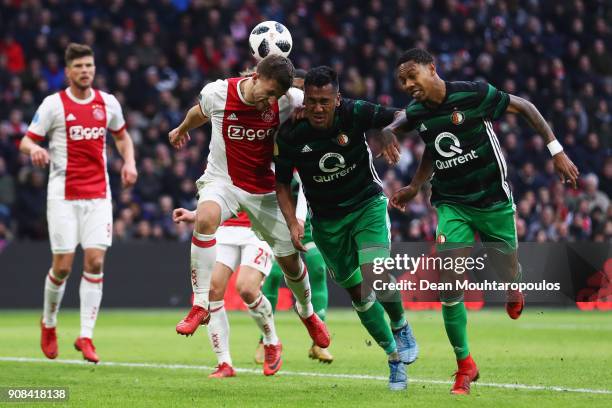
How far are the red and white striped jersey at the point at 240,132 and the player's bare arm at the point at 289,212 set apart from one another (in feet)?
1.14

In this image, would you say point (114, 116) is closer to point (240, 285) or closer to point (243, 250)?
point (243, 250)

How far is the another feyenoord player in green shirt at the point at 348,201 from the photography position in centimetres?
822

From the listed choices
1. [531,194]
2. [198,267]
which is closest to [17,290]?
[531,194]

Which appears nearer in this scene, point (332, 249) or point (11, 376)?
point (332, 249)

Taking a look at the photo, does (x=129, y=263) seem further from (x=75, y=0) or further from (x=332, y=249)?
(x=332, y=249)

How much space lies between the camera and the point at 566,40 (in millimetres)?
24625

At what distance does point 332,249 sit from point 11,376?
9.32 feet

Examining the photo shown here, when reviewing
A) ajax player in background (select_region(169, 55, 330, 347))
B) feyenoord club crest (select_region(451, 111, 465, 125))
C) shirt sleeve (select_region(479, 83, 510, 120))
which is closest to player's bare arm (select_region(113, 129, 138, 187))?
ajax player in background (select_region(169, 55, 330, 347))

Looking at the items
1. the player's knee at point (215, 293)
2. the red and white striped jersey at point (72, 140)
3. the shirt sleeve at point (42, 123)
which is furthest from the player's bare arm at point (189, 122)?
the shirt sleeve at point (42, 123)

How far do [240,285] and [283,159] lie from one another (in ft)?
6.04

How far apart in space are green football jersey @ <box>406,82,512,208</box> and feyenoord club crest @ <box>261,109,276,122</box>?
1.04m

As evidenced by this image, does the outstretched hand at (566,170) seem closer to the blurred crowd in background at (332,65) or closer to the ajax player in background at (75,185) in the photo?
the ajax player in background at (75,185)

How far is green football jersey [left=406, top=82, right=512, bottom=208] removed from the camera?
8086 millimetres

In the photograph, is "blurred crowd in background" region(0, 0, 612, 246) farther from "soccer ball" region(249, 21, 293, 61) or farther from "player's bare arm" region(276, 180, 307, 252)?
"player's bare arm" region(276, 180, 307, 252)
